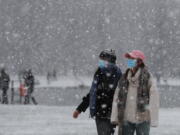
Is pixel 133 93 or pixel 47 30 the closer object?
pixel 133 93

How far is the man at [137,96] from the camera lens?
7.15 meters

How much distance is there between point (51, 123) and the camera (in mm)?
17109

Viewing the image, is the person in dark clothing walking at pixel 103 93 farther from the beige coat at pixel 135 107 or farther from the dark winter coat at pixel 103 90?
the beige coat at pixel 135 107

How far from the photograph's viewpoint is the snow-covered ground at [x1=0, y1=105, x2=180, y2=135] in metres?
14.8

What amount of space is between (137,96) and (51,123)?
398 inches

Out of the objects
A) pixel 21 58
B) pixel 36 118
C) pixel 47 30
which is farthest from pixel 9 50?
pixel 36 118

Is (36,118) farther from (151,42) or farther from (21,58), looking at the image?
(151,42)

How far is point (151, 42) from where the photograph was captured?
8438 centimetres

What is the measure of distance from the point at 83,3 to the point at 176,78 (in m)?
17.4

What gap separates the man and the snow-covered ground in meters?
7.22

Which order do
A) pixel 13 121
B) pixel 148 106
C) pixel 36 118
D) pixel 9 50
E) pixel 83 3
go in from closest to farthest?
pixel 148 106
pixel 13 121
pixel 36 118
pixel 9 50
pixel 83 3

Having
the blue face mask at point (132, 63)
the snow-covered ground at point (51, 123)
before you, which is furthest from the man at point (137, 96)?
the snow-covered ground at point (51, 123)

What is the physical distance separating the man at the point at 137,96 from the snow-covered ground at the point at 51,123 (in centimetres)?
722

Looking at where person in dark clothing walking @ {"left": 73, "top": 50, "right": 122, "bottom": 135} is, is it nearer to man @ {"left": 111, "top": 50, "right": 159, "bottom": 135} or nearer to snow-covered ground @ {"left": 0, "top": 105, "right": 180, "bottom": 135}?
man @ {"left": 111, "top": 50, "right": 159, "bottom": 135}
